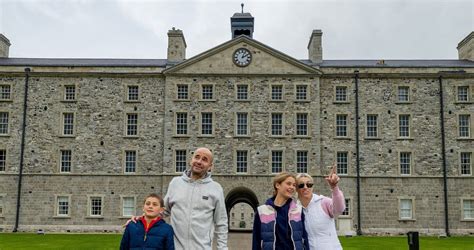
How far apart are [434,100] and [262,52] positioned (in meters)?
12.5

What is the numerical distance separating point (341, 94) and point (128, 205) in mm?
16821

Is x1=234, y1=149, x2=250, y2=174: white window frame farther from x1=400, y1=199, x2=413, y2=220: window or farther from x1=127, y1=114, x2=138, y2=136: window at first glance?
x1=400, y1=199, x2=413, y2=220: window

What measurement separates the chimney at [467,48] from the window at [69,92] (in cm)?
3015

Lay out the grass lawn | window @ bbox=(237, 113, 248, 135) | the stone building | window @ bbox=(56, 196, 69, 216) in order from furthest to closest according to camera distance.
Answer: window @ bbox=(237, 113, 248, 135)
window @ bbox=(56, 196, 69, 216)
the stone building
the grass lawn

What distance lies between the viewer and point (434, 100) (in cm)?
3738

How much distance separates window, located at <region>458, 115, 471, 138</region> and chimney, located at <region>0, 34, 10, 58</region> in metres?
35.4

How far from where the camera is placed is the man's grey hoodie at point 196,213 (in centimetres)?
638

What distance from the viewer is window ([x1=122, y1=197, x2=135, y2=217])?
36500mm

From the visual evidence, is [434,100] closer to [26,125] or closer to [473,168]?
[473,168]

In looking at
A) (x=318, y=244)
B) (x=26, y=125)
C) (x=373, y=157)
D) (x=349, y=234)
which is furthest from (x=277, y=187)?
(x=26, y=125)

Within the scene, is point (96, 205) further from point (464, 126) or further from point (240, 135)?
point (464, 126)

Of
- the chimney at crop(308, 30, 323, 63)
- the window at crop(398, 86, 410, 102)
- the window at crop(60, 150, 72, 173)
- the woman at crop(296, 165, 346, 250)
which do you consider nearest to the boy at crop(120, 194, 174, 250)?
the woman at crop(296, 165, 346, 250)

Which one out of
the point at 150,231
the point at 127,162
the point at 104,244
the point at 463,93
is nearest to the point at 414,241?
the point at 150,231

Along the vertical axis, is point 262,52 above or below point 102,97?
above
